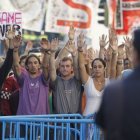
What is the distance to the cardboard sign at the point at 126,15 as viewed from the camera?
40.0ft

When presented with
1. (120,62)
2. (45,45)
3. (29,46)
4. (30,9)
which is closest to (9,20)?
(29,46)

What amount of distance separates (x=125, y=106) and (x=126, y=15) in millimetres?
8452

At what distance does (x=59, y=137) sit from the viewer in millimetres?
7434

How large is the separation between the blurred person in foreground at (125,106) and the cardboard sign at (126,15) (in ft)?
26.9

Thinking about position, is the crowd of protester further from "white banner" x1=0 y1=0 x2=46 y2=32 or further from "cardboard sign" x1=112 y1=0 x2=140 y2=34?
"cardboard sign" x1=112 y1=0 x2=140 y2=34

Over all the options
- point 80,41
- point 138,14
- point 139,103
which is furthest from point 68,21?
point 139,103

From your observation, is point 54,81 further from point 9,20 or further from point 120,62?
point 9,20

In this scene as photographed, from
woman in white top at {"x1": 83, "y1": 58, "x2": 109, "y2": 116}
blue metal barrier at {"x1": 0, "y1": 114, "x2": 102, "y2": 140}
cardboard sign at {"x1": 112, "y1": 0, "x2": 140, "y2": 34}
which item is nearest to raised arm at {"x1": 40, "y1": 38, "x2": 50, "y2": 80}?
woman in white top at {"x1": 83, "y1": 58, "x2": 109, "y2": 116}

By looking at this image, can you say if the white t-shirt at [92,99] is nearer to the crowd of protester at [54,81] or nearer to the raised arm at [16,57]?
the crowd of protester at [54,81]

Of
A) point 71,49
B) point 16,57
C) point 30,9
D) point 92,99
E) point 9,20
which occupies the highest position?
point 30,9

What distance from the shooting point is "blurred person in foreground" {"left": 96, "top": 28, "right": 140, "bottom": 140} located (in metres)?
3.95

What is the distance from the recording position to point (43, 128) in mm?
7027

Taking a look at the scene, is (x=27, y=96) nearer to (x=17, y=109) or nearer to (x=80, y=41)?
(x=17, y=109)

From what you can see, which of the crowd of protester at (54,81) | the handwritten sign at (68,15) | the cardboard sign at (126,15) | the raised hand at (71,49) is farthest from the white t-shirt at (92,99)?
the cardboard sign at (126,15)
